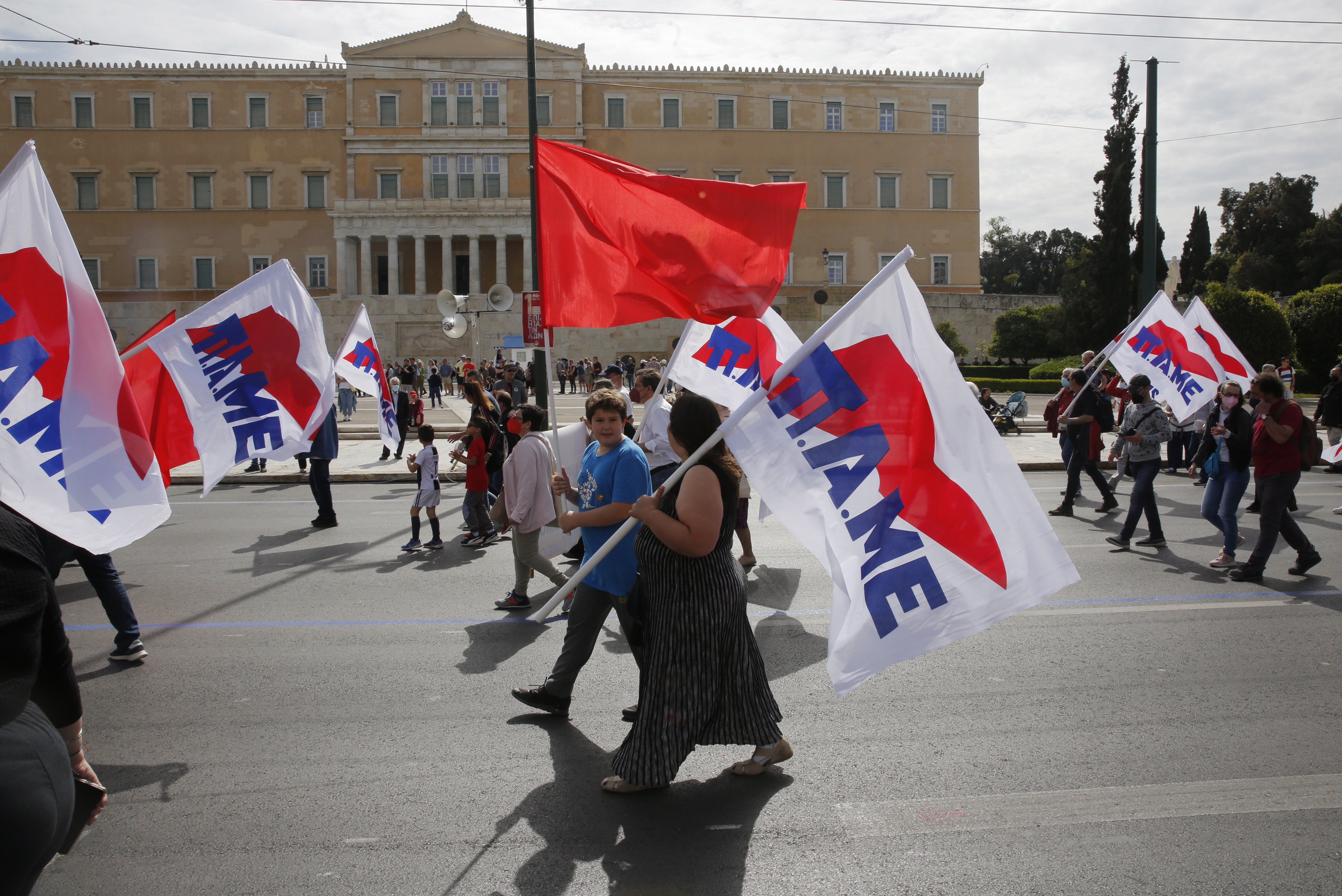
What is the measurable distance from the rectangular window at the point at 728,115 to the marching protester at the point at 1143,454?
4759 centimetres

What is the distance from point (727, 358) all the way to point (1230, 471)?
4182 millimetres

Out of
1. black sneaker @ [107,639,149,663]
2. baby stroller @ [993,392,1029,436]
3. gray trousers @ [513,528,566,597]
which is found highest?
baby stroller @ [993,392,1029,436]

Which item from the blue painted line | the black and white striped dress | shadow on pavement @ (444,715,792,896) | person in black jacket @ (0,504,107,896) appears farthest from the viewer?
the blue painted line

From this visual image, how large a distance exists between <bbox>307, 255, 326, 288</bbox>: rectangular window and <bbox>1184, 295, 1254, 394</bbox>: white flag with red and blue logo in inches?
1946

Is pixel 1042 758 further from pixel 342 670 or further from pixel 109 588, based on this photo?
pixel 109 588

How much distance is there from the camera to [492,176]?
52.9m

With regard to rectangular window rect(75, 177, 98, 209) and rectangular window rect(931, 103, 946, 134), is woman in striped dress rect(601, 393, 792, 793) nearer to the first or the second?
rectangular window rect(931, 103, 946, 134)

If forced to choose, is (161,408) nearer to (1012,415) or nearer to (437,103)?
(1012,415)

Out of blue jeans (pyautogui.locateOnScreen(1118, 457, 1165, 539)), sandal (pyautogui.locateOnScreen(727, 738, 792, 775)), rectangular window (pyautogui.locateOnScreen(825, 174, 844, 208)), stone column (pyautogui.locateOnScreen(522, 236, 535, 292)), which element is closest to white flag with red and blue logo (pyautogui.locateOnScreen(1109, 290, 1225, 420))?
blue jeans (pyautogui.locateOnScreen(1118, 457, 1165, 539))

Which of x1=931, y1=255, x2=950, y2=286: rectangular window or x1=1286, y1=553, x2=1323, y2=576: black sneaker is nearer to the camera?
x1=1286, y1=553, x2=1323, y2=576: black sneaker

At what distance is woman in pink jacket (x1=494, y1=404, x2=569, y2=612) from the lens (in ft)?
20.8

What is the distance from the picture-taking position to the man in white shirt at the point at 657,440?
23.1ft

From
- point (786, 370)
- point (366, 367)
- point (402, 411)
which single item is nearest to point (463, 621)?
point (786, 370)

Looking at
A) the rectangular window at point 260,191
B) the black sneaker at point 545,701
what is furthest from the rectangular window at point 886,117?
the black sneaker at point 545,701
